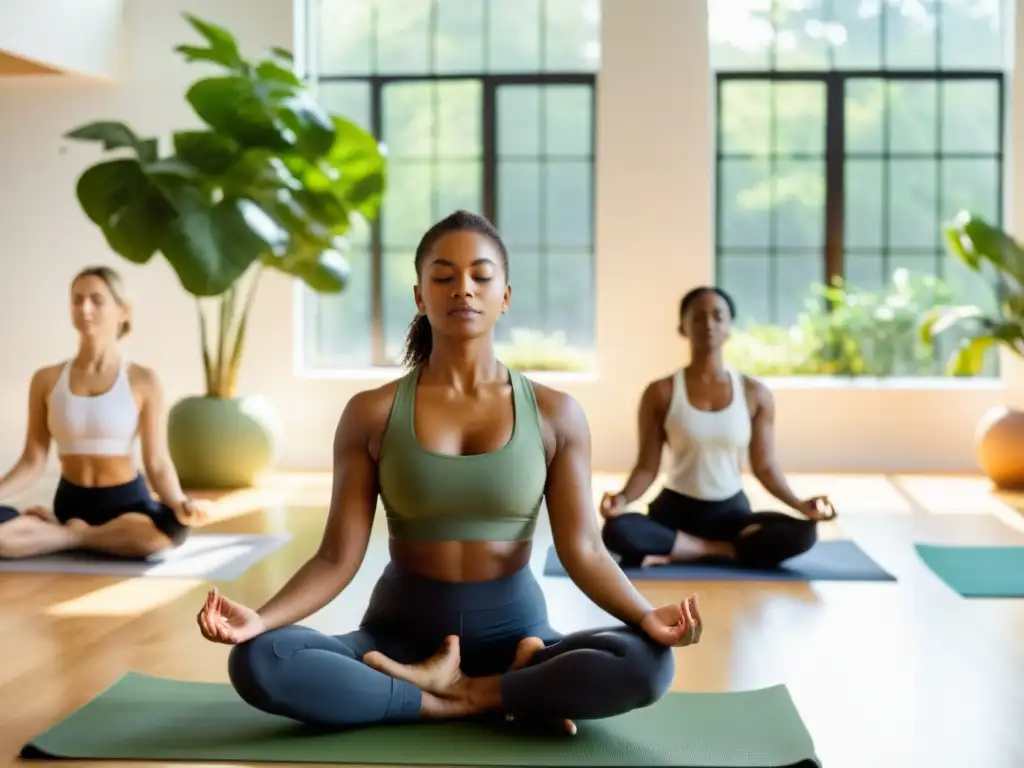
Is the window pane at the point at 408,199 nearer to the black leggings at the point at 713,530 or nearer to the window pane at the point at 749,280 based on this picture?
the window pane at the point at 749,280

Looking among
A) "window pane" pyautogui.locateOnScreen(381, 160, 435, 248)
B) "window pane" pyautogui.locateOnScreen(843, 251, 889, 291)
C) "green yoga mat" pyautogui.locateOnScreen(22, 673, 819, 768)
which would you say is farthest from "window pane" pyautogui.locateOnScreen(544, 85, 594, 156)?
"green yoga mat" pyautogui.locateOnScreen(22, 673, 819, 768)

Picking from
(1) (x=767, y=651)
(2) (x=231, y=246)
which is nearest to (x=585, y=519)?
(1) (x=767, y=651)

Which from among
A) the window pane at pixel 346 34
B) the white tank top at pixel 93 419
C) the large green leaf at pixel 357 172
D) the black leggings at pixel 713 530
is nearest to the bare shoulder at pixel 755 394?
the black leggings at pixel 713 530

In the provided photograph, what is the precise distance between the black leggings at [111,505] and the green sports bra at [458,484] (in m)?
2.07

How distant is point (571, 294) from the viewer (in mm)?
7496

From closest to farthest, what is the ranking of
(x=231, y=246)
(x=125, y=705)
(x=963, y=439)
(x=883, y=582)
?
(x=125, y=705) → (x=883, y=582) → (x=231, y=246) → (x=963, y=439)

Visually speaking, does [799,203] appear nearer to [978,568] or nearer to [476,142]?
[476,142]

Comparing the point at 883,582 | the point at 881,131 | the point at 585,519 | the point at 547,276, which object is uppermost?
the point at 881,131

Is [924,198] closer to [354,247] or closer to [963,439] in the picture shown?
[963,439]

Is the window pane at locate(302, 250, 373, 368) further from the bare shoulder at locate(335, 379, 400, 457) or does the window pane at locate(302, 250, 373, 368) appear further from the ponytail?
the bare shoulder at locate(335, 379, 400, 457)

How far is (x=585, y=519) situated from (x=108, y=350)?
89.1 inches

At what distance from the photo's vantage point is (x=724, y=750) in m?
2.39

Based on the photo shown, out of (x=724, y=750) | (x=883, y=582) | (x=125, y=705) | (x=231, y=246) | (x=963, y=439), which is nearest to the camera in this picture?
(x=724, y=750)

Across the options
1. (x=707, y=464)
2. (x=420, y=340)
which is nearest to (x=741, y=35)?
(x=707, y=464)
